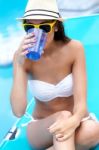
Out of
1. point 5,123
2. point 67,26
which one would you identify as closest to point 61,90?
point 5,123

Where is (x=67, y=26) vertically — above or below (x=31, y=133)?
above

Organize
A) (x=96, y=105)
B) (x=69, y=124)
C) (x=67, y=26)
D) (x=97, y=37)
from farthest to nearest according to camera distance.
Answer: (x=67, y=26)
(x=97, y=37)
(x=96, y=105)
(x=69, y=124)

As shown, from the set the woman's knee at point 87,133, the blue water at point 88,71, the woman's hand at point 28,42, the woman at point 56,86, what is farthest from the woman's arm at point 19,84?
the blue water at point 88,71

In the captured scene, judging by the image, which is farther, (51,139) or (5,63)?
(5,63)

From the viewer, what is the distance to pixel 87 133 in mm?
1255

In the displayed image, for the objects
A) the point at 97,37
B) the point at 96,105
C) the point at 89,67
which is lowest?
the point at 96,105

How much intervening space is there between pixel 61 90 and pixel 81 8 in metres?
1.54

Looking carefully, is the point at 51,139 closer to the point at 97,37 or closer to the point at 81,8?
the point at 97,37

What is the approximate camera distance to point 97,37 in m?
2.25

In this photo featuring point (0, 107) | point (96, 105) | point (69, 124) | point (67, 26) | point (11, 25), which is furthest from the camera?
point (11, 25)

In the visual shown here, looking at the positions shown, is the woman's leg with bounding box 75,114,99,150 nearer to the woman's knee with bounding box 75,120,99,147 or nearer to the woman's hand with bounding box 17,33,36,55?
the woman's knee with bounding box 75,120,99,147

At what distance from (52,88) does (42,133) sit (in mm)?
163

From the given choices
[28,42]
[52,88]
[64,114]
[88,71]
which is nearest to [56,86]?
[52,88]

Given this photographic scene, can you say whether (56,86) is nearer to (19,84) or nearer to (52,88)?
(52,88)
